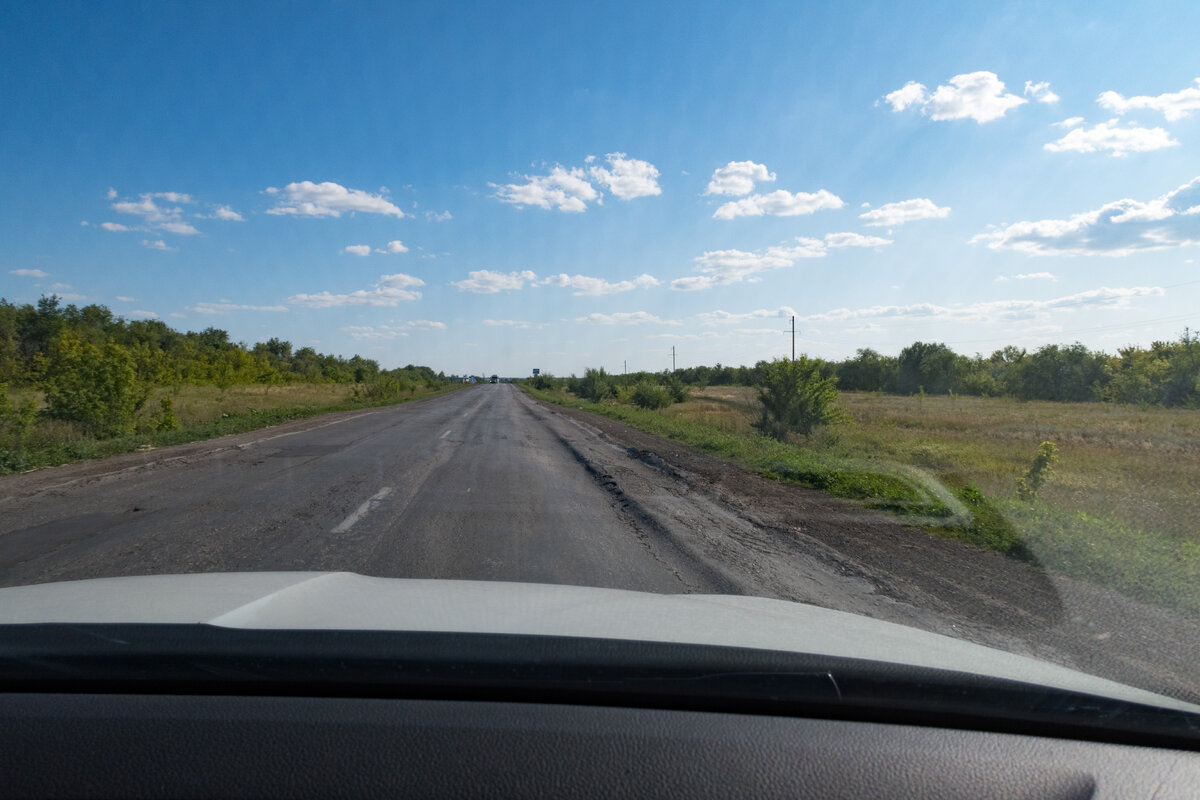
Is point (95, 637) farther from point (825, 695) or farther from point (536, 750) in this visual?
point (825, 695)

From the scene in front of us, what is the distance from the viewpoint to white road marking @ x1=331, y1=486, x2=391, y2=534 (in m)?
7.32

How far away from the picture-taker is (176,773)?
166 cm

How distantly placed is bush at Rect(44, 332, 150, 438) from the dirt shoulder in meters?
17.8

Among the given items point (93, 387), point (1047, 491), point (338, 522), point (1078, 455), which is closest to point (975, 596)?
point (338, 522)

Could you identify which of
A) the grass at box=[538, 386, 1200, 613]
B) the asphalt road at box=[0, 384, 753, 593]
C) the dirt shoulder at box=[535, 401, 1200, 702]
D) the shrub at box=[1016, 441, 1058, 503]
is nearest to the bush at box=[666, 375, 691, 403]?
the grass at box=[538, 386, 1200, 613]

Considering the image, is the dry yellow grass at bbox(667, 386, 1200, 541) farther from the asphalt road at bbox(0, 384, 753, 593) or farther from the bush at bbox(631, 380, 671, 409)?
the bush at bbox(631, 380, 671, 409)

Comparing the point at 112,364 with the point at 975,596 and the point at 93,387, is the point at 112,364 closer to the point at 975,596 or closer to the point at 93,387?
the point at 93,387

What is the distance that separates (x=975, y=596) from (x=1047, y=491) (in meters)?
7.45

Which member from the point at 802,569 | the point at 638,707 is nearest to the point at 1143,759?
the point at 638,707

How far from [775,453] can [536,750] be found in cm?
1377

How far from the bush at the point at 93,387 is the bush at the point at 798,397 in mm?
19059

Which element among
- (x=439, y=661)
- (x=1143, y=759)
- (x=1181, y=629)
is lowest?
(x=1181, y=629)

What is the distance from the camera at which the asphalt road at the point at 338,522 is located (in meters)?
5.71

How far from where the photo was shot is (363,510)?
8320mm
